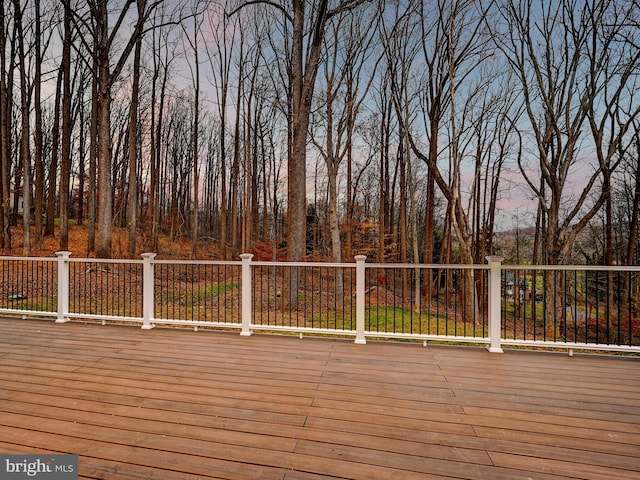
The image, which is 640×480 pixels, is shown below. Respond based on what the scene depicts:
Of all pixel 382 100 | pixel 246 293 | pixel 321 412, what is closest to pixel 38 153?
pixel 246 293

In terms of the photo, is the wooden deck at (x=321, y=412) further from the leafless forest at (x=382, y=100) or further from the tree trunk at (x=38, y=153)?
the tree trunk at (x=38, y=153)

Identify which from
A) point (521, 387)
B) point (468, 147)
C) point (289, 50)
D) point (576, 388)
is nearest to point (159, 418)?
point (521, 387)

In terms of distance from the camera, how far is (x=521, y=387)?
2789 millimetres

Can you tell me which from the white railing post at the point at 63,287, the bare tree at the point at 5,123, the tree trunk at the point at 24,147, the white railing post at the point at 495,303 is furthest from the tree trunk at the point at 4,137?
the white railing post at the point at 495,303

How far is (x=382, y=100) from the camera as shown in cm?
1210

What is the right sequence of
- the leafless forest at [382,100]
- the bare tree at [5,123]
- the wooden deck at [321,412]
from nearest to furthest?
the wooden deck at [321,412] → the leafless forest at [382,100] → the bare tree at [5,123]

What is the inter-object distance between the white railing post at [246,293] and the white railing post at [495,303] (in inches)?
113

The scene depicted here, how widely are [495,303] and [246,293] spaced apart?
9.69 feet

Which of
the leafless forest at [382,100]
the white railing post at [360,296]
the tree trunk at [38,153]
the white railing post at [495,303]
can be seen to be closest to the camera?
the white railing post at [495,303]

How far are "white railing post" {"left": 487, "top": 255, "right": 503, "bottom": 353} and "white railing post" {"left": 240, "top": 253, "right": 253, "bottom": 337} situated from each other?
113 inches

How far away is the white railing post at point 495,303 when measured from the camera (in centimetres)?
377

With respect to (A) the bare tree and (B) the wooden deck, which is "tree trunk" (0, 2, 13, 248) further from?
(B) the wooden deck

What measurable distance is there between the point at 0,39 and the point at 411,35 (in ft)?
38.8

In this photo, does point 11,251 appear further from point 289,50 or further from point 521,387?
point 521,387
